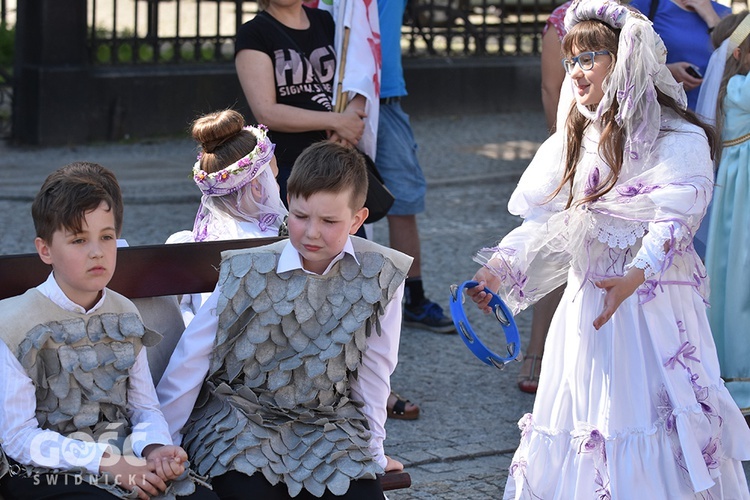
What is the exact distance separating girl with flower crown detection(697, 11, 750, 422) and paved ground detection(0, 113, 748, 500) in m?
0.91

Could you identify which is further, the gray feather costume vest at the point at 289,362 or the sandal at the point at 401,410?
the sandal at the point at 401,410

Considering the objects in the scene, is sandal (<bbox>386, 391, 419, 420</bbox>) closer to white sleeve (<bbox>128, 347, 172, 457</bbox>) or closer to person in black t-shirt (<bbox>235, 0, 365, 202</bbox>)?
person in black t-shirt (<bbox>235, 0, 365, 202</bbox>)

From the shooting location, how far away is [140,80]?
11727 mm

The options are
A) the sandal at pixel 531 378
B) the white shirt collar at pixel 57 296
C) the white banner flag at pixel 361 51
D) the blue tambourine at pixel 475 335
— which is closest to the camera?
the white shirt collar at pixel 57 296

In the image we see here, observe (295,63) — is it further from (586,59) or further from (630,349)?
(630,349)

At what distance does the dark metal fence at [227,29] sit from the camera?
1177cm

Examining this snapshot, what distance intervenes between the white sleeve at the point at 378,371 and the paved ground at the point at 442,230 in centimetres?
93

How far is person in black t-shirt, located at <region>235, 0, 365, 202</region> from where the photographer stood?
4.80m

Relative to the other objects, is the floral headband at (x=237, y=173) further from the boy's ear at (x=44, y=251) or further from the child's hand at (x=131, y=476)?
the child's hand at (x=131, y=476)

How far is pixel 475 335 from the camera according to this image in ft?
11.1

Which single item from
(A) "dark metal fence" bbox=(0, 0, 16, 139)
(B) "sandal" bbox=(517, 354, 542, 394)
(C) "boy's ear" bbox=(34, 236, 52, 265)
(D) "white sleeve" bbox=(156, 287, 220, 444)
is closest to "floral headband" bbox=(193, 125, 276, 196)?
(D) "white sleeve" bbox=(156, 287, 220, 444)

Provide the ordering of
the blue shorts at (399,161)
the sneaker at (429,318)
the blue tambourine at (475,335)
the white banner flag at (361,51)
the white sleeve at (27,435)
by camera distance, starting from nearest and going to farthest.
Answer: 1. the white sleeve at (27,435)
2. the blue tambourine at (475,335)
3. the white banner flag at (361,51)
4. the blue shorts at (399,161)
5. the sneaker at (429,318)

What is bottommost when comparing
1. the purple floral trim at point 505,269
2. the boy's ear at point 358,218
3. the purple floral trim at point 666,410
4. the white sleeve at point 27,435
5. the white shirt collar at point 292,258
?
the purple floral trim at point 666,410

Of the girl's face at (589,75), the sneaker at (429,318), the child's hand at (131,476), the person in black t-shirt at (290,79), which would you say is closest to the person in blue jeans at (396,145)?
the sneaker at (429,318)
